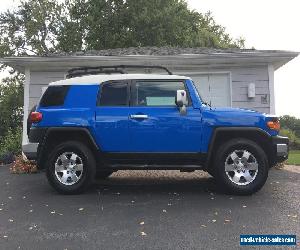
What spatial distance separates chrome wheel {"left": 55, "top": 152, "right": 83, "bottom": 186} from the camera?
22.7 ft

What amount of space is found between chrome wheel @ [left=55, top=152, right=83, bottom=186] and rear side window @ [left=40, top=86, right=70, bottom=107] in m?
1.01

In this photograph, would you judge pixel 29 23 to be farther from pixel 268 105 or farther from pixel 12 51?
pixel 268 105

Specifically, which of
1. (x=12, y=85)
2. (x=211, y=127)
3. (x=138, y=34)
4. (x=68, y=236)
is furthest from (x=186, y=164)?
(x=12, y=85)

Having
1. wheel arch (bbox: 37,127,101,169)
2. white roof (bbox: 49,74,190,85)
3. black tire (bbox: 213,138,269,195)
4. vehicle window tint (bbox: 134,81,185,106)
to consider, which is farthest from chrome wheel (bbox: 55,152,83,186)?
black tire (bbox: 213,138,269,195)

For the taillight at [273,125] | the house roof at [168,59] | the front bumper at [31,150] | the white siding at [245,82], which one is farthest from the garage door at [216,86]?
the front bumper at [31,150]

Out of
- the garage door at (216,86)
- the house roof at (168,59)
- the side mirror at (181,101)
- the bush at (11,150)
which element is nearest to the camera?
the side mirror at (181,101)

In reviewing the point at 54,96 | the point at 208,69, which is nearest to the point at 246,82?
the point at 208,69

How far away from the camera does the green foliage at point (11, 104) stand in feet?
86.1

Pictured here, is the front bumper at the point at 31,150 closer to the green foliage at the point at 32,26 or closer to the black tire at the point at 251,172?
the black tire at the point at 251,172

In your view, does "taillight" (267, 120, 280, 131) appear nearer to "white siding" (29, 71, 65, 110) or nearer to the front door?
the front door

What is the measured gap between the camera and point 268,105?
465 inches

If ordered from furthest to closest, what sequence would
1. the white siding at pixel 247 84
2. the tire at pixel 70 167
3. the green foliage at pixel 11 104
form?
the green foliage at pixel 11 104, the white siding at pixel 247 84, the tire at pixel 70 167

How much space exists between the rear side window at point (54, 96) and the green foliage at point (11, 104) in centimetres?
1835

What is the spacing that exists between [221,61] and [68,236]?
8.41 metres
